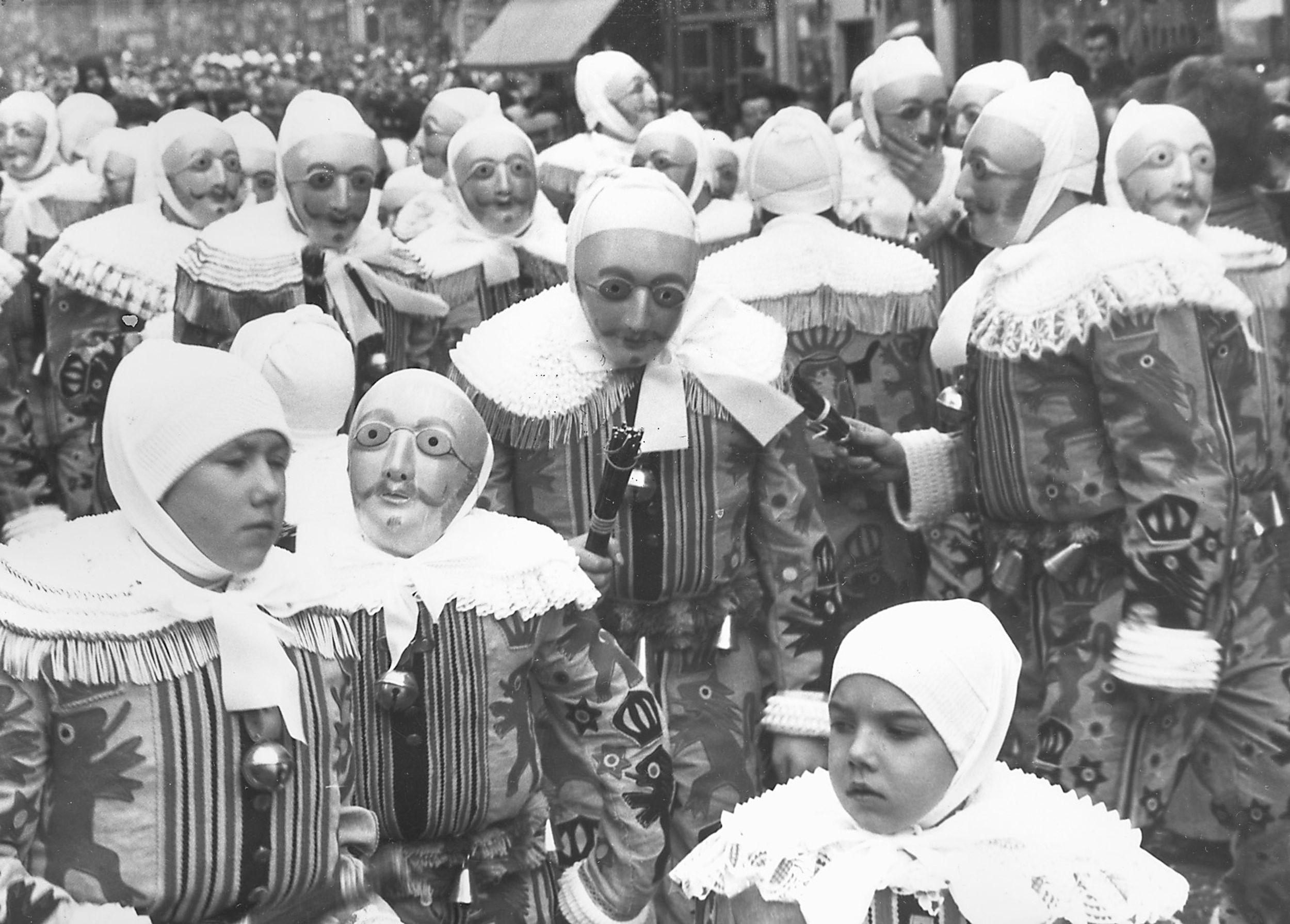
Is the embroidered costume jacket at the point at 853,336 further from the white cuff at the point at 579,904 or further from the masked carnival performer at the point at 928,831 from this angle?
the masked carnival performer at the point at 928,831

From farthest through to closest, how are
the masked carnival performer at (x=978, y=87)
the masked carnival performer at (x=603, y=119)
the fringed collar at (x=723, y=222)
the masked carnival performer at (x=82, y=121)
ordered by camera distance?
the masked carnival performer at (x=82, y=121) → the masked carnival performer at (x=603, y=119) → the fringed collar at (x=723, y=222) → the masked carnival performer at (x=978, y=87)

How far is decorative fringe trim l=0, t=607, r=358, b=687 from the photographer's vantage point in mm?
2971

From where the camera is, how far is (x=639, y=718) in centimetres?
388

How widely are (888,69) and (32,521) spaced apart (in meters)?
3.23

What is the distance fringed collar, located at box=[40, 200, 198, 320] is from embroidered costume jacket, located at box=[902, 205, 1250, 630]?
286cm

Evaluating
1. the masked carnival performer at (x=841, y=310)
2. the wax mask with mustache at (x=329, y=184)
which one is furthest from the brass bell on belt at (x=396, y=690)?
the wax mask with mustache at (x=329, y=184)

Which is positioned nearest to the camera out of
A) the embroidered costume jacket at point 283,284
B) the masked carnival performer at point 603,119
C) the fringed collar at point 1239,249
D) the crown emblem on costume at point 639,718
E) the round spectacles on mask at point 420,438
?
the round spectacles on mask at point 420,438

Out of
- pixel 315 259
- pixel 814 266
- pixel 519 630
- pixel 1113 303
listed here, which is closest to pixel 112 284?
pixel 315 259

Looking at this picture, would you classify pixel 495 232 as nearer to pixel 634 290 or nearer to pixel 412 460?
pixel 634 290

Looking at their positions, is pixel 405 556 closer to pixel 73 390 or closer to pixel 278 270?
pixel 278 270

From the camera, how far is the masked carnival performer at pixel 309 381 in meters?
4.58

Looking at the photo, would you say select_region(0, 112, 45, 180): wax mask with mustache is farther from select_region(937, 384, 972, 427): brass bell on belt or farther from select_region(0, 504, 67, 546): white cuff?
select_region(937, 384, 972, 427): brass bell on belt

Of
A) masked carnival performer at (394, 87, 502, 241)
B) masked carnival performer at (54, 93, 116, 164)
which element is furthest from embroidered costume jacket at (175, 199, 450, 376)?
masked carnival performer at (54, 93, 116, 164)

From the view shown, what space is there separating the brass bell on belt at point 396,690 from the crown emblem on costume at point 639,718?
16.8 inches
